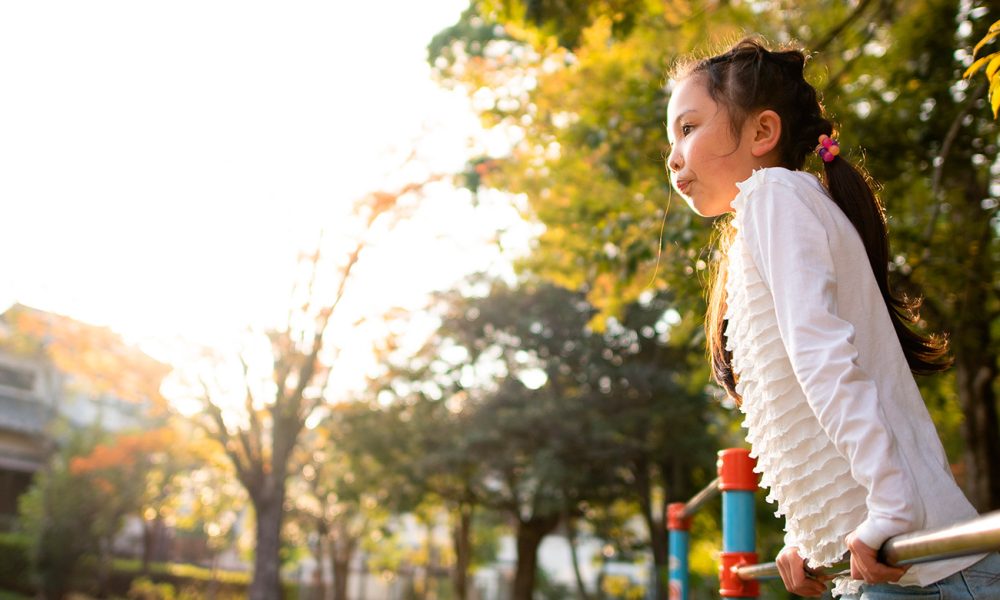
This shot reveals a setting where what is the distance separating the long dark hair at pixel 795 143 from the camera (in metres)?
1.38

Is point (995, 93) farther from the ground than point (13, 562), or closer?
farther from the ground

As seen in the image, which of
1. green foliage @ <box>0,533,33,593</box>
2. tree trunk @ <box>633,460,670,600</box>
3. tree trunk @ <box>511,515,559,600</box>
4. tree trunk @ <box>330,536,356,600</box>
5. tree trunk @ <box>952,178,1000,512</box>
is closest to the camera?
tree trunk @ <box>952,178,1000,512</box>

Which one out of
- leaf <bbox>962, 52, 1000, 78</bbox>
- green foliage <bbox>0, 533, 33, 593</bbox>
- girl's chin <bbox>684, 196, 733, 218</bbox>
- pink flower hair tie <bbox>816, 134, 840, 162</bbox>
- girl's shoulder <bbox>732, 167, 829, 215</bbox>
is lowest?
green foliage <bbox>0, 533, 33, 593</bbox>

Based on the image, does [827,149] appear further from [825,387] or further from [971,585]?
[971,585]

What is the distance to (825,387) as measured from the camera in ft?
3.66

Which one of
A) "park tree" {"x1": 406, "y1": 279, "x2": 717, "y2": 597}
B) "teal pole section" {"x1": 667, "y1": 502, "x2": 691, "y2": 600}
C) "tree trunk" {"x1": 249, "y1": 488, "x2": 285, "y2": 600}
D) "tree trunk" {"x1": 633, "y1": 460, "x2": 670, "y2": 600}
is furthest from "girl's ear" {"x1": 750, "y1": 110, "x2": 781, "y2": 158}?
"tree trunk" {"x1": 633, "y1": 460, "x2": 670, "y2": 600}

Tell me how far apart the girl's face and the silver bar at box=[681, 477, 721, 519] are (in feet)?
3.68

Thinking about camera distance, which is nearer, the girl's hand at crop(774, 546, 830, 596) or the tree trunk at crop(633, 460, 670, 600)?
the girl's hand at crop(774, 546, 830, 596)

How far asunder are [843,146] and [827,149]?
514 centimetres

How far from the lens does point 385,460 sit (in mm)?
15648

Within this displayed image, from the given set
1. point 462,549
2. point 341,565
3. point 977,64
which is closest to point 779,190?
point 977,64

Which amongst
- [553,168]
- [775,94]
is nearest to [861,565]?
[775,94]

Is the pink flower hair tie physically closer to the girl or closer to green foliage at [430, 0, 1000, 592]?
the girl

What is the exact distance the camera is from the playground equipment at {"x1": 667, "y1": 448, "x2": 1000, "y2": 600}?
0.85 meters
